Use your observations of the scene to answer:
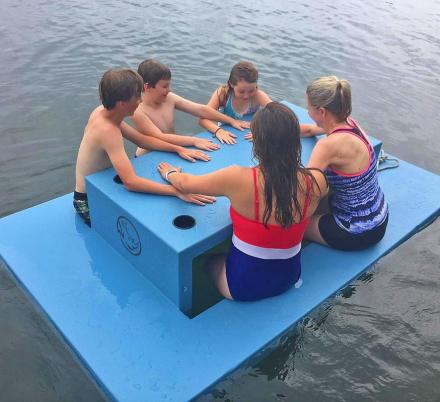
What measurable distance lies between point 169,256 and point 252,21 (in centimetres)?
936

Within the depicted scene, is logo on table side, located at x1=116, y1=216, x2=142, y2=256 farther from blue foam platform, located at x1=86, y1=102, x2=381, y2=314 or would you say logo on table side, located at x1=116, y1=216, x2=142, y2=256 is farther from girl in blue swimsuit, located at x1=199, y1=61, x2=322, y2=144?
girl in blue swimsuit, located at x1=199, y1=61, x2=322, y2=144

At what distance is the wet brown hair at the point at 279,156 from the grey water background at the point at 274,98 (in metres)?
1.19

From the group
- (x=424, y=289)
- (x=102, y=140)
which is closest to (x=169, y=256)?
(x=102, y=140)

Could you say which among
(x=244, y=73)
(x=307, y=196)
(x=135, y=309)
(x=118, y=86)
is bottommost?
(x=135, y=309)

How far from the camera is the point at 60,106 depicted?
701 centimetres

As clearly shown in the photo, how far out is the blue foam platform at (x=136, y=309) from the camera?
2812 mm

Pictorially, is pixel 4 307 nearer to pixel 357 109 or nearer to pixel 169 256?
pixel 169 256

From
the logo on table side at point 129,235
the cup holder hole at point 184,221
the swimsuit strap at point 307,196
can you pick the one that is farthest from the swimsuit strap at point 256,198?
the logo on table side at point 129,235

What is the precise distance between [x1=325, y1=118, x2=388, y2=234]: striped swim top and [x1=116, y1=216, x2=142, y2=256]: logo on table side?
4.89 ft

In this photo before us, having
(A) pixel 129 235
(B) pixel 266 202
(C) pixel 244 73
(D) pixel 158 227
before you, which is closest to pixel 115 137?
(A) pixel 129 235

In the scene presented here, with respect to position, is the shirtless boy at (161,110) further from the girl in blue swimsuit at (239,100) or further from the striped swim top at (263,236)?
the striped swim top at (263,236)

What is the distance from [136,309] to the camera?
320cm

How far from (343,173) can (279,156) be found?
0.91m

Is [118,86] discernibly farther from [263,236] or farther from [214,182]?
[263,236]
